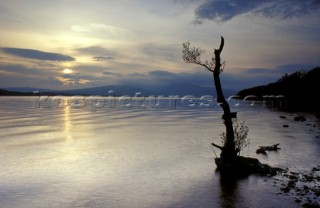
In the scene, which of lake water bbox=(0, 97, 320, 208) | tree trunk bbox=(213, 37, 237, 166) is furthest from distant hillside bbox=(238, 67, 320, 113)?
tree trunk bbox=(213, 37, 237, 166)

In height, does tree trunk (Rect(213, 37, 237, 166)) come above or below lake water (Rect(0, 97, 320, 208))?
above

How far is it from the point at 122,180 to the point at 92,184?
265cm

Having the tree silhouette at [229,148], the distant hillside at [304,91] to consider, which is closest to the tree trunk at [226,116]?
the tree silhouette at [229,148]

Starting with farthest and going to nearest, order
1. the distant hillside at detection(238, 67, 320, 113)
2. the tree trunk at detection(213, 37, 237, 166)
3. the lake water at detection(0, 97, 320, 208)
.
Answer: the distant hillside at detection(238, 67, 320, 113) → the tree trunk at detection(213, 37, 237, 166) → the lake water at detection(0, 97, 320, 208)

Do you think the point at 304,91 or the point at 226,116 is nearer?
the point at 226,116

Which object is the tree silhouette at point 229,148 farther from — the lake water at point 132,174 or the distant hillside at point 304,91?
the distant hillside at point 304,91

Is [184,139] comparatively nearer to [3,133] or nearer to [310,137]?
[310,137]

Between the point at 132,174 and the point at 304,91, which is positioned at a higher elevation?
the point at 304,91

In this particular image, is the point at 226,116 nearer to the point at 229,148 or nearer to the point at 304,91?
the point at 229,148

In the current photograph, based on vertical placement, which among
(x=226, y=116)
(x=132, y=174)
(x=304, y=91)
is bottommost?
(x=132, y=174)

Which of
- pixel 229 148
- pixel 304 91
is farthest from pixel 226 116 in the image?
pixel 304 91

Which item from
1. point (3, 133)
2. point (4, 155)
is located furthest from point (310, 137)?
point (3, 133)

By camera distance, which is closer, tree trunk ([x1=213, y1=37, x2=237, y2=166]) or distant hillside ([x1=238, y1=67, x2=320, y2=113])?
tree trunk ([x1=213, y1=37, x2=237, y2=166])

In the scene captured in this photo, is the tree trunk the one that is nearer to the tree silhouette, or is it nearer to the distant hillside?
the tree silhouette
